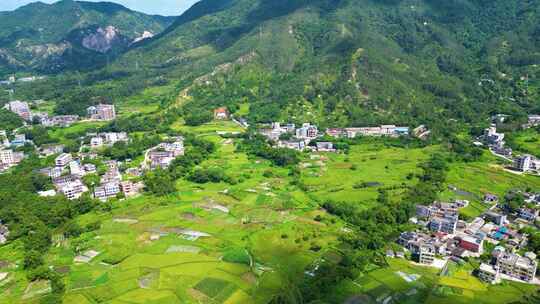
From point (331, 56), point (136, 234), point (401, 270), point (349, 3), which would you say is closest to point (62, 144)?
point (136, 234)

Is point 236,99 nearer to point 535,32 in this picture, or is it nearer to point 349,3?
point 349,3

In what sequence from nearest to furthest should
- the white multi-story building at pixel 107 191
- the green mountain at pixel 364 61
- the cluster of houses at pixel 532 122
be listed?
the white multi-story building at pixel 107 191
the cluster of houses at pixel 532 122
the green mountain at pixel 364 61

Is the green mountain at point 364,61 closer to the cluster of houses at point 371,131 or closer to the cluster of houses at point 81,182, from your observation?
the cluster of houses at point 371,131

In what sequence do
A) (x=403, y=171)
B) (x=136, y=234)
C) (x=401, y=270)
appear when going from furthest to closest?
(x=403, y=171), (x=136, y=234), (x=401, y=270)

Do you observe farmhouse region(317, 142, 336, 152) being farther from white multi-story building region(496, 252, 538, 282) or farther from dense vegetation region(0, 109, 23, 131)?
dense vegetation region(0, 109, 23, 131)

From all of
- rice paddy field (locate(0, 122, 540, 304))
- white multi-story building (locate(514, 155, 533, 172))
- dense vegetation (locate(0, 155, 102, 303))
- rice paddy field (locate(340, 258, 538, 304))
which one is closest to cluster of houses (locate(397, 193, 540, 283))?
rice paddy field (locate(340, 258, 538, 304))

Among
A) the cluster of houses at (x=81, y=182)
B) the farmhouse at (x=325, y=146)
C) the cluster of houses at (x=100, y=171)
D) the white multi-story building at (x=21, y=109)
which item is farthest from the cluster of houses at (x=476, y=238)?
the white multi-story building at (x=21, y=109)
